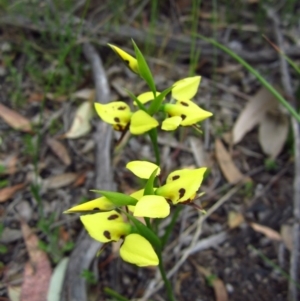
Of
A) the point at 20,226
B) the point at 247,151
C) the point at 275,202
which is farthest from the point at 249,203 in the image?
the point at 20,226

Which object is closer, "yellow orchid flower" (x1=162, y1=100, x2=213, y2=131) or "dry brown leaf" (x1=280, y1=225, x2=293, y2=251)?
"yellow orchid flower" (x1=162, y1=100, x2=213, y2=131)

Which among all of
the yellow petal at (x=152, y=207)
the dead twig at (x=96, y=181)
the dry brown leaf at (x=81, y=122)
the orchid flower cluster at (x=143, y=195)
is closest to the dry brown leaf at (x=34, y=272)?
the dead twig at (x=96, y=181)

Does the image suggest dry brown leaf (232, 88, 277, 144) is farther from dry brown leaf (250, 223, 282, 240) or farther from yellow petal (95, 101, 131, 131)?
yellow petal (95, 101, 131, 131)

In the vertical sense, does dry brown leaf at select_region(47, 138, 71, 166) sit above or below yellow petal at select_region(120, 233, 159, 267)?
below

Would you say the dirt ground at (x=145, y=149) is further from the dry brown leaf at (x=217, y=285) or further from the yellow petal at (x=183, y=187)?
the yellow petal at (x=183, y=187)

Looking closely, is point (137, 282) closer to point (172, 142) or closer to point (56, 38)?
point (172, 142)

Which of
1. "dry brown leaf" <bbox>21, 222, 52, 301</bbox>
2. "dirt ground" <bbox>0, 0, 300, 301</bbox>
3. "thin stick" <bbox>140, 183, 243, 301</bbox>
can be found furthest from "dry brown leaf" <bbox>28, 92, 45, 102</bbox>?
"thin stick" <bbox>140, 183, 243, 301</bbox>

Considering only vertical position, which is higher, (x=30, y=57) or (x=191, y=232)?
(x=30, y=57)
